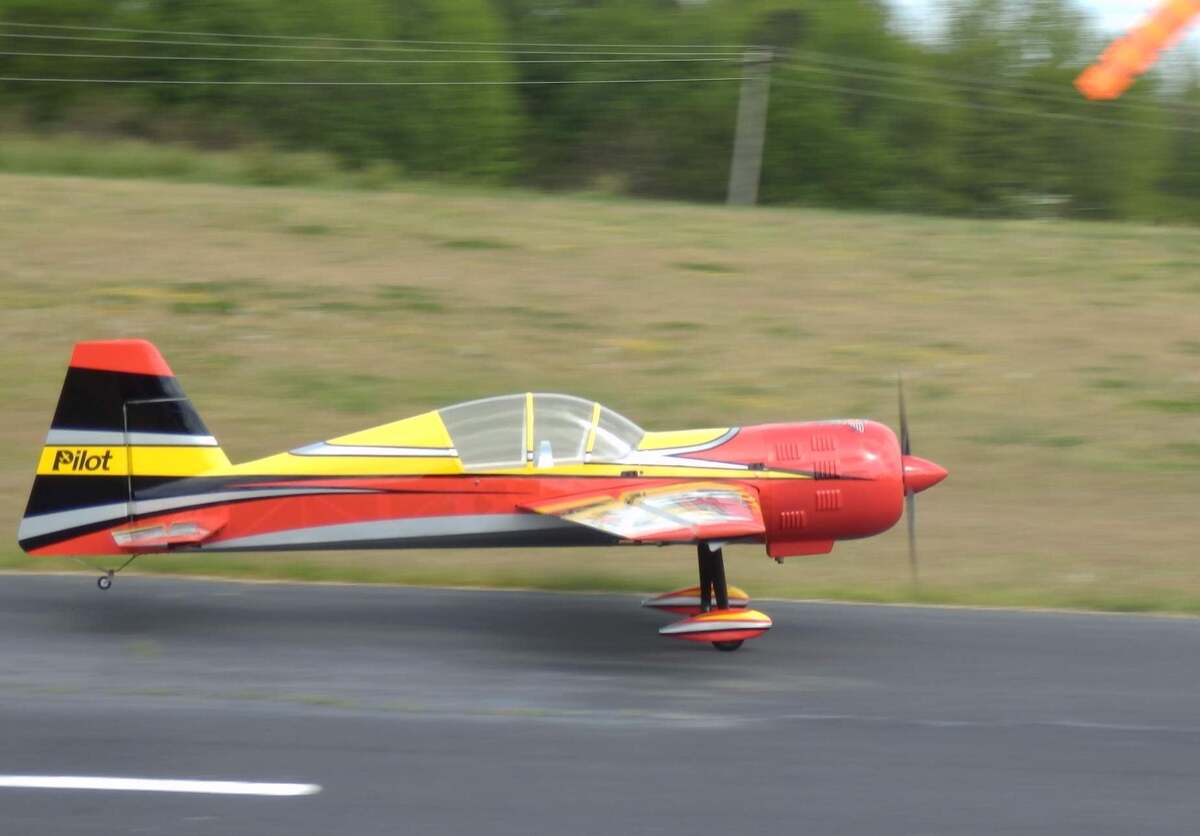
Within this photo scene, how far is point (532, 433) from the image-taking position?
8828 mm

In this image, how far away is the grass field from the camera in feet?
35.7

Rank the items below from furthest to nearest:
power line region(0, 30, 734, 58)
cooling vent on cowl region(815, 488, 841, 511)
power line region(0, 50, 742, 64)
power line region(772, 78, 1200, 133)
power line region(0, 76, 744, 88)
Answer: power line region(0, 30, 734, 58), power line region(0, 50, 742, 64), power line region(0, 76, 744, 88), power line region(772, 78, 1200, 133), cooling vent on cowl region(815, 488, 841, 511)

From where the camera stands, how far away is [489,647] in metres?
8.56

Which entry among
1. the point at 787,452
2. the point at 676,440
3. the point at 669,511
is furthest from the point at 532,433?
the point at 787,452

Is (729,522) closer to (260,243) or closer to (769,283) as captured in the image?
(769,283)

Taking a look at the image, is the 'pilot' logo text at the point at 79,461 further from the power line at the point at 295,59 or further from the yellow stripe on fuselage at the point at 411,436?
the power line at the point at 295,59

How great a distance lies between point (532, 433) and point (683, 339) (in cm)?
856

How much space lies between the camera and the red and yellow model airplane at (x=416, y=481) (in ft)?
28.3

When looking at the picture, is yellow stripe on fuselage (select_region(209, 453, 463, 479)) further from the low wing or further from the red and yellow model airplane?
the low wing

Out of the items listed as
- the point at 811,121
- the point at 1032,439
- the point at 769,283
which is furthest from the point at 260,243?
the point at 811,121

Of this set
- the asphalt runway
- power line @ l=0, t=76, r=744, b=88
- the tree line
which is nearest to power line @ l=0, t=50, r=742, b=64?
the tree line

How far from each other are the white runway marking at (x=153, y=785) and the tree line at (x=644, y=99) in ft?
98.1

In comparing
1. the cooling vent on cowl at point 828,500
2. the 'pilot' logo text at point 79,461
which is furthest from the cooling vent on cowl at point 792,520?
the 'pilot' logo text at point 79,461

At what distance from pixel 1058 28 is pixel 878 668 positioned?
122 ft
